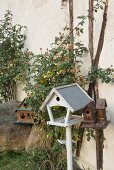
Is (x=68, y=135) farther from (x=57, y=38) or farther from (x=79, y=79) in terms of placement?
(x=57, y=38)

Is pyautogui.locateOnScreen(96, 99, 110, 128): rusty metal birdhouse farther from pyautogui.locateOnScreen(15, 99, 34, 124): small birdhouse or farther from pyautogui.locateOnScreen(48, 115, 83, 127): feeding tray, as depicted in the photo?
pyautogui.locateOnScreen(15, 99, 34, 124): small birdhouse

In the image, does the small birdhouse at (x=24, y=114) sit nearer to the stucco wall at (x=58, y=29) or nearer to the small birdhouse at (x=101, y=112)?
the stucco wall at (x=58, y=29)

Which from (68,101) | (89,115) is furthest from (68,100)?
(89,115)

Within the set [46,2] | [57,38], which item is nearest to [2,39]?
[46,2]

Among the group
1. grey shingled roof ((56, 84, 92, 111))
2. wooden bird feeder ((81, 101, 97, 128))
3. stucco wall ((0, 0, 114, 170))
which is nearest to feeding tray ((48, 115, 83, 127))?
wooden bird feeder ((81, 101, 97, 128))

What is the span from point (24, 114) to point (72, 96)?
1823 millimetres

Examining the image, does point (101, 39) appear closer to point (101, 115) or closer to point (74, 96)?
point (74, 96)

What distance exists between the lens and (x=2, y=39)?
7137 mm

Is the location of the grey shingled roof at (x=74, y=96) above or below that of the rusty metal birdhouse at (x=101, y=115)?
above

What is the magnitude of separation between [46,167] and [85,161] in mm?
621

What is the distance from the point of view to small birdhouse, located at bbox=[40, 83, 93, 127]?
4.04 meters

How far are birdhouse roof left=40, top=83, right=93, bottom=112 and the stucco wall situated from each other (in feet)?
→ 1.66

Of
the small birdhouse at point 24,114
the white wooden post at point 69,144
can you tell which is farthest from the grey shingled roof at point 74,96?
the small birdhouse at point 24,114

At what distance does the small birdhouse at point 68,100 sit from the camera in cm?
404
